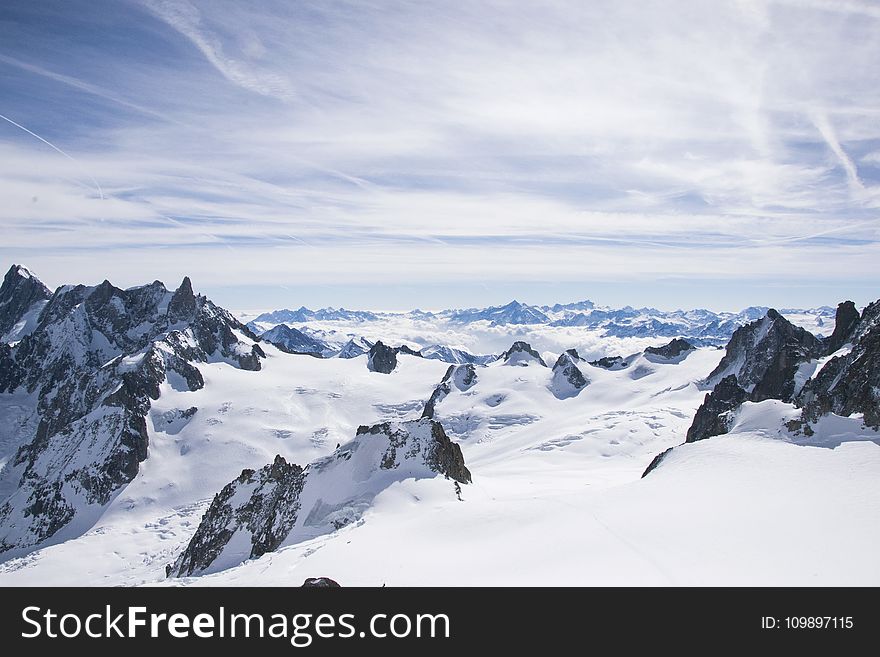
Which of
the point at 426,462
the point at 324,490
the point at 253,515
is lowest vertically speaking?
the point at 253,515

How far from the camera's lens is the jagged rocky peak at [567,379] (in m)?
175

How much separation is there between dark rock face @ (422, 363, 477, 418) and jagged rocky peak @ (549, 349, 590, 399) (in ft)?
94.4

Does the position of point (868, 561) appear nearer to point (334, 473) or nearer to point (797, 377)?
point (334, 473)

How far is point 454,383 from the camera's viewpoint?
180 meters

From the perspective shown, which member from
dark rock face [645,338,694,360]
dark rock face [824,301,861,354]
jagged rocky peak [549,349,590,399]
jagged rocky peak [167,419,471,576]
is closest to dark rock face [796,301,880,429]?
jagged rocky peak [167,419,471,576]

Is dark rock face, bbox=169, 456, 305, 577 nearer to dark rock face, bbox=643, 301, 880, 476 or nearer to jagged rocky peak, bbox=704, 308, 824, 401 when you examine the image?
dark rock face, bbox=643, 301, 880, 476

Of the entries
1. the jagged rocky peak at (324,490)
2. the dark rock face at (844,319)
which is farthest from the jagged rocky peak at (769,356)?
the jagged rocky peak at (324,490)

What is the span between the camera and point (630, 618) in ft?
34.4

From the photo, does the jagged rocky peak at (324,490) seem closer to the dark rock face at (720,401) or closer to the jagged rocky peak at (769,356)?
the jagged rocky peak at (769,356)

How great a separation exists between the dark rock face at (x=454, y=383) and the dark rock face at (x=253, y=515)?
360 feet

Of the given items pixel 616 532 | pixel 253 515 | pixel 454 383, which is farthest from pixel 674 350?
pixel 616 532

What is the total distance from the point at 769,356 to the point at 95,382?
185820mm

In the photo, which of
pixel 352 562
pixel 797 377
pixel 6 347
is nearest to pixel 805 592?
pixel 352 562

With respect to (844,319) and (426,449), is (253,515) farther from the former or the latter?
(844,319)
